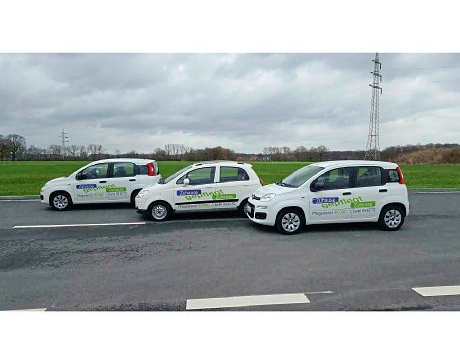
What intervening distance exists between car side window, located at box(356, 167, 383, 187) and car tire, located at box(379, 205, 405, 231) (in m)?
0.66

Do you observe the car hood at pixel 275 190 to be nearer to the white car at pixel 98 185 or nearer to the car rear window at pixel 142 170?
the white car at pixel 98 185

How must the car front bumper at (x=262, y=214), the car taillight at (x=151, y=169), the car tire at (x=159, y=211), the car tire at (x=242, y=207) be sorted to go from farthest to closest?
the car taillight at (x=151, y=169)
the car tire at (x=242, y=207)
the car tire at (x=159, y=211)
the car front bumper at (x=262, y=214)

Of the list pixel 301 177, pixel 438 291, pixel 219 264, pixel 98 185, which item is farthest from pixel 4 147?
pixel 438 291

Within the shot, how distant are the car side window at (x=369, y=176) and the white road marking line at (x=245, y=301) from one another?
14.1 feet

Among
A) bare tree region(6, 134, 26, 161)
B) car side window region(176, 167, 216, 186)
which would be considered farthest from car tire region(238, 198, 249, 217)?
bare tree region(6, 134, 26, 161)

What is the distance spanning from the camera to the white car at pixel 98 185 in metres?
10.4

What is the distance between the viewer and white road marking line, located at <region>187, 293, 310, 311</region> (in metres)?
3.81

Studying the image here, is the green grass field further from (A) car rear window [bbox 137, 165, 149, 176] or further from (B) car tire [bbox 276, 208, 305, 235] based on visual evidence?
(B) car tire [bbox 276, 208, 305, 235]

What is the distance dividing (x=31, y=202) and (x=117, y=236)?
7018 mm

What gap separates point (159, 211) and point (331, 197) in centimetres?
455

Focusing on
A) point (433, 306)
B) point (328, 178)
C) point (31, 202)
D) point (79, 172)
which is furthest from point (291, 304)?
point (31, 202)

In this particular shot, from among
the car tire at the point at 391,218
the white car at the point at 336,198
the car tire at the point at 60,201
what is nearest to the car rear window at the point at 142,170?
the car tire at the point at 60,201

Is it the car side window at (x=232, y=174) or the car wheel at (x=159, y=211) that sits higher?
the car side window at (x=232, y=174)

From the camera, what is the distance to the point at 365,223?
8.18 meters
